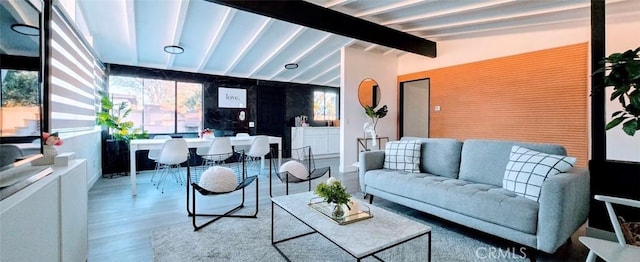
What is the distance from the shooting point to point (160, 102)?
5988 mm

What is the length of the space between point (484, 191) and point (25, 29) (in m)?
3.21

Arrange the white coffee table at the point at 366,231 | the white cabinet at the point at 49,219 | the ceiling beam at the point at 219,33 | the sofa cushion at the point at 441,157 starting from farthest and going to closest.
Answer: the ceiling beam at the point at 219,33 → the sofa cushion at the point at 441,157 → the white coffee table at the point at 366,231 → the white cabinet at the point at 49,219

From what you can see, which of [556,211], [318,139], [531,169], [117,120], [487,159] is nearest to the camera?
[556,211]

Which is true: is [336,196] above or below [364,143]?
below

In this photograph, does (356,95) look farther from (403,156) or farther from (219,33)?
(219,33)

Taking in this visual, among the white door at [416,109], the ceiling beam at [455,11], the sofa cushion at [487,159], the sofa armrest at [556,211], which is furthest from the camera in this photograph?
the white door at [416,109]

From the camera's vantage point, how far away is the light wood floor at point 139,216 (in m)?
2.15

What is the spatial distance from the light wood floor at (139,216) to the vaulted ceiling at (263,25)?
227cm

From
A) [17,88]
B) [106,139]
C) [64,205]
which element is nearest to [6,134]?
[17,88]

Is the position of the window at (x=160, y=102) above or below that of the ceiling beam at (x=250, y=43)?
below

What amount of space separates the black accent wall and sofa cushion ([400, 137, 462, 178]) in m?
3.84

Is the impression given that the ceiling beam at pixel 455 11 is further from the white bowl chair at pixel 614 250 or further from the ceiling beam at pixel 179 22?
the ceiling beam at pixel 179 22

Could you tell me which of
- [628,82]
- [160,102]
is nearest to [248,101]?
[160,102]

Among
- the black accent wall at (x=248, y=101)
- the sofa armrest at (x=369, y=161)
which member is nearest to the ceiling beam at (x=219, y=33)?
the black accent wall at (x=248, y=101)
